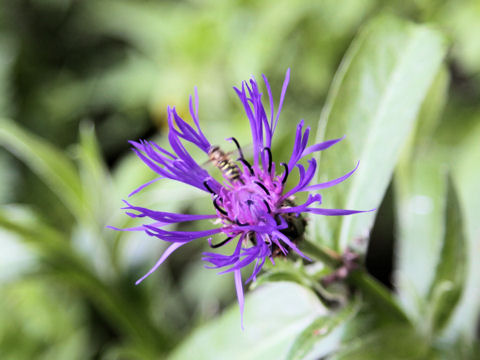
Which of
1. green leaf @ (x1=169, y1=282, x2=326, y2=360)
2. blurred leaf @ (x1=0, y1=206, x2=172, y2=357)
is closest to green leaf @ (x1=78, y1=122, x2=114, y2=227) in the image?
blurred leaf @ (x1=0, y1=206, x2=172, y2=357)

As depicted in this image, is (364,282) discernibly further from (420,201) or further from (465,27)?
(465,27)

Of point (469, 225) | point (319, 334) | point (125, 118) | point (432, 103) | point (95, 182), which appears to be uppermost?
point (125, 118)

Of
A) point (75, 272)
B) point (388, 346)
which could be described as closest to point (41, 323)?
point (75, 272)

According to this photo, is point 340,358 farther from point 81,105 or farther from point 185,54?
point 81,105

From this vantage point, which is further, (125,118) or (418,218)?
(125,118)

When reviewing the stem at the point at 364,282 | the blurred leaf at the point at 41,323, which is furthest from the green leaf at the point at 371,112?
the blurred leaf at the point at 41,323

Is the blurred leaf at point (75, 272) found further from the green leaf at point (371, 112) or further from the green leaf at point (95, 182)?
the green leaf at point (371, 112)
